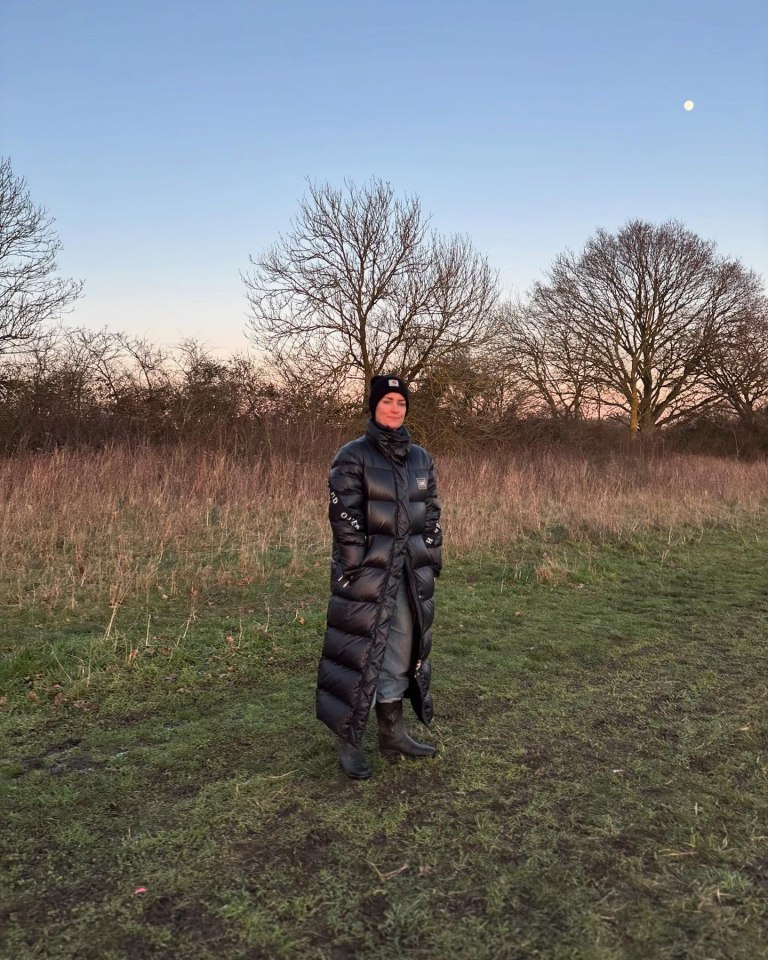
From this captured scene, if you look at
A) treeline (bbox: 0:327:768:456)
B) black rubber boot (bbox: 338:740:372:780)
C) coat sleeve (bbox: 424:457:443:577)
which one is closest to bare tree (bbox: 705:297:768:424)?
treeline (bbox: 0:327:768:456)

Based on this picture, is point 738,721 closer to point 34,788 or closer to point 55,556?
point 34,788

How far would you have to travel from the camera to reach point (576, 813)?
2959 mm

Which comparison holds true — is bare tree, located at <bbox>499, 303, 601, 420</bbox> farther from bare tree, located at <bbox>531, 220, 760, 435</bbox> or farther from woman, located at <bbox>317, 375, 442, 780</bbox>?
woman, located at <bbox>317, 375, 442, 780</bbox>

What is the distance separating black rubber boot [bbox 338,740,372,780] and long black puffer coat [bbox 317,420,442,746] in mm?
97

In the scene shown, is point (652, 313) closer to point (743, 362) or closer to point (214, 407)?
point (743, 362)

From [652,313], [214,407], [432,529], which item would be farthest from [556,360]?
[432,529]

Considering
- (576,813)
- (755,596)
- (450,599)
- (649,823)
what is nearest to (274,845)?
(576,813)

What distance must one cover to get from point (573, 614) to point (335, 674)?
3849mm

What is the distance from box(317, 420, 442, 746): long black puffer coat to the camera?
10.8 feet

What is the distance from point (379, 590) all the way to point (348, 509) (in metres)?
0.43

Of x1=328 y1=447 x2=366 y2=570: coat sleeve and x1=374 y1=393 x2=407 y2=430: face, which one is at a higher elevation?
x1=374 y1=393 x2=407 y2=430: face

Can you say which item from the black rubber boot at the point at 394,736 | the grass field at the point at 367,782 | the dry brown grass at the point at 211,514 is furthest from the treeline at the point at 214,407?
the black rubber boot at the point at 394,736

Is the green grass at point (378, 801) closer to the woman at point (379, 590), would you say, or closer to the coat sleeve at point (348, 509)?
the woman at point (379, 590)

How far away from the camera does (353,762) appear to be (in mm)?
3355
